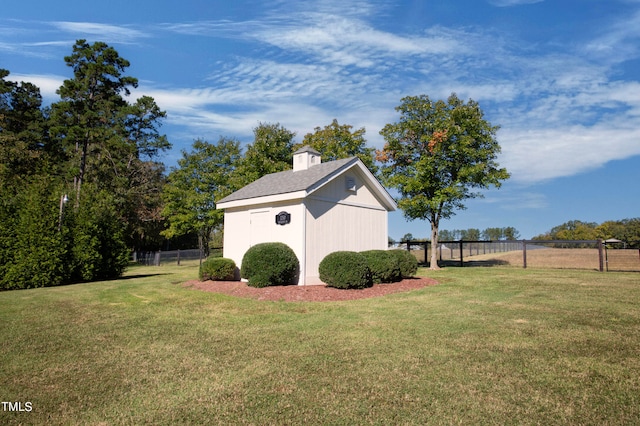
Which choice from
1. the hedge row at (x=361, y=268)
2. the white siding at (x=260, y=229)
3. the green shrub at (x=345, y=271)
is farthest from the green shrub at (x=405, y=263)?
the white siding at (x=260, y=229)

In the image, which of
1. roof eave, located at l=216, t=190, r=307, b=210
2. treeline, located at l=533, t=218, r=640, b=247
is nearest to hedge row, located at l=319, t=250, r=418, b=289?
roof eave, located at l=216, t=190, r=307, b=210

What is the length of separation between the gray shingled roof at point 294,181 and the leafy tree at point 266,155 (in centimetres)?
790

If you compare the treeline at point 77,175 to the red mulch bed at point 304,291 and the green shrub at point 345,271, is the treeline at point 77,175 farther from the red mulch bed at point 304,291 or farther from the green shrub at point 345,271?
the green shrub at point 345,271

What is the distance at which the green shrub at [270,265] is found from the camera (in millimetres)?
12234

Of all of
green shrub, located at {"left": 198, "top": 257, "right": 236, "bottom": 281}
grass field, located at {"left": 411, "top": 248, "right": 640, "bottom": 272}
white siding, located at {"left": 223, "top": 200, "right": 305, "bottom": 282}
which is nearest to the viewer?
white siding, located at {"left": 223, "top": 200, "right": 305, "bottom": 282}

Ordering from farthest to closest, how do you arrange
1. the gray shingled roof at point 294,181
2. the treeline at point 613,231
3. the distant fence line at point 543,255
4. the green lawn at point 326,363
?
the treeline at point 613,231 → the distant fence line at point 543,255 → the gray shingled roof at point 294,181 → the green lawn at point 326,363

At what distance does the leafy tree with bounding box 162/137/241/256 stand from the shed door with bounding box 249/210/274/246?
538 inches

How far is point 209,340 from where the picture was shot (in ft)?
21.2

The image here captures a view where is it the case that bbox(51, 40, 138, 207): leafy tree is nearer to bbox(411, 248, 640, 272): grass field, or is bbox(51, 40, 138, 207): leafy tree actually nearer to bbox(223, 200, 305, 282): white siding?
bbox(223, 200, 305, 282): white siding

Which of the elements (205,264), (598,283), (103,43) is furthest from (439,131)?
(103,43)

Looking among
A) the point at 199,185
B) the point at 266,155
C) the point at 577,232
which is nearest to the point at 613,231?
the point at 577,232

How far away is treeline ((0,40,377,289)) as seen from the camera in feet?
56.6

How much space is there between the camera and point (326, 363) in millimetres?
5129

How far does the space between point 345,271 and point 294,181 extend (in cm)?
441
